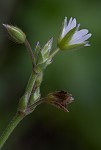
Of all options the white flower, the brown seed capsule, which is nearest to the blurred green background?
the white flower

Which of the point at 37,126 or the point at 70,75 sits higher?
the point at 70,75

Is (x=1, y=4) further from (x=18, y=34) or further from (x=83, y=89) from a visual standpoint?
(x=18, y=34)

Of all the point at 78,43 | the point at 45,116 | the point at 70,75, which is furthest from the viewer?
the point at 45,116

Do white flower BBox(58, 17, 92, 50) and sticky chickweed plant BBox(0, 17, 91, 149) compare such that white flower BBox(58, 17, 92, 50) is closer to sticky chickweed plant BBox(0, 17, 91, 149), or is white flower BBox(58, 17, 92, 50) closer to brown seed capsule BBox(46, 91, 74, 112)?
sticky chickweed plant BBox(0, 17, 91, 149)

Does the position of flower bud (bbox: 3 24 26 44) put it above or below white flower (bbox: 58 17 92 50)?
above

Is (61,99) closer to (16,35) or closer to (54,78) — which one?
(16,35)

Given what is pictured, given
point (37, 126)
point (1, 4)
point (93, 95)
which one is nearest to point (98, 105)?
point (93, 95)

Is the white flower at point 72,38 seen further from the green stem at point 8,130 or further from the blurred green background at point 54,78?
the blurred green background at point 54,78

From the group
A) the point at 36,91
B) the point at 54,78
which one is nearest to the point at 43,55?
the point at 36,91

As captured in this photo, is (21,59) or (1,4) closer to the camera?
(21,59)
